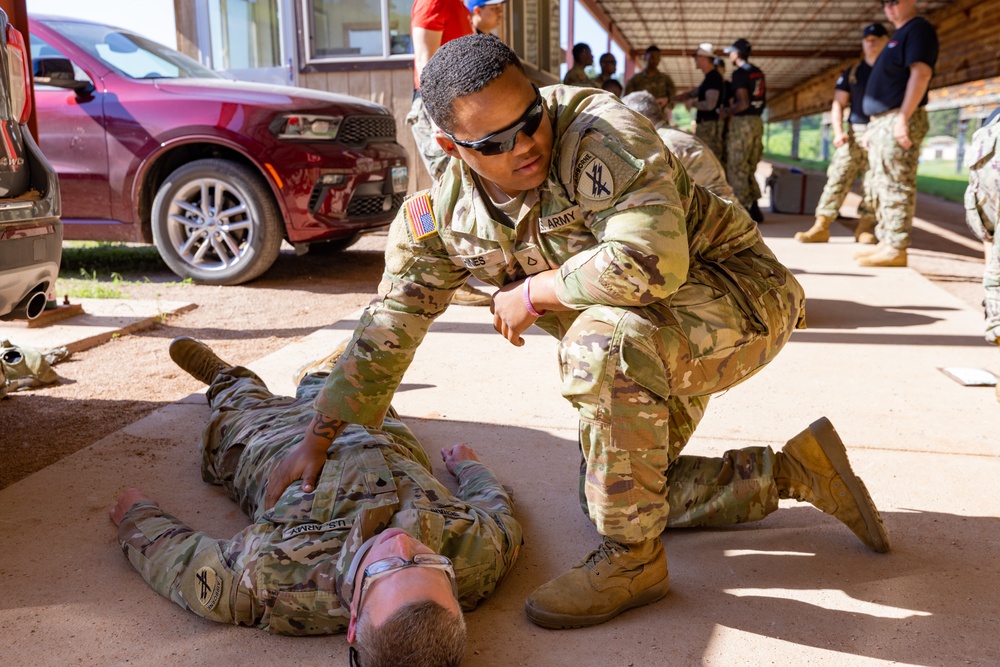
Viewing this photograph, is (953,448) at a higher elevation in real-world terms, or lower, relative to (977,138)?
lower

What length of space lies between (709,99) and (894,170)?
404 centimetres

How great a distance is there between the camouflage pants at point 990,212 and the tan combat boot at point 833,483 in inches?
99.7

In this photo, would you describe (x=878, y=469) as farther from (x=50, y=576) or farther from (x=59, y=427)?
(x=59, y=427)

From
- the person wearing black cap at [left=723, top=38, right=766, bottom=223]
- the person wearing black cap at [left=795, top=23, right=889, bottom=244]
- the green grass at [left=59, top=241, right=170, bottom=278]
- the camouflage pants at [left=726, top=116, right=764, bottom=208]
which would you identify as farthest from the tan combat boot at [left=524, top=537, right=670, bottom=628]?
the camouflage pants at [left=726, top=116, right=764, bottom=208]

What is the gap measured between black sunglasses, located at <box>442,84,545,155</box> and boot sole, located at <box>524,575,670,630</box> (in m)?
1.06

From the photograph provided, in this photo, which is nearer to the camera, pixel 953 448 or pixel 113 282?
pixel 953 448

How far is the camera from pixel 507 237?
7.00 feet

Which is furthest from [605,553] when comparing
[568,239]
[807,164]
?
[807,164]

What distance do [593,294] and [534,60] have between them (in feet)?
37.9

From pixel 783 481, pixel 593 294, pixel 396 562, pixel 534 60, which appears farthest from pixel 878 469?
pixel 534 60

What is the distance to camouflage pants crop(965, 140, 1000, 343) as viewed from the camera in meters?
4.24

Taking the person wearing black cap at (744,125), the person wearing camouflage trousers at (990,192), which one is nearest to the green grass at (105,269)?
the person wearing camouflage trousers at (990,192)

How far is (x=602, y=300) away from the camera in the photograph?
1.92m

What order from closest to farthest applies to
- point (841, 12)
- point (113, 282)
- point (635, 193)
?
point (635, 193) → point (113, 282) → point (841, 12)
